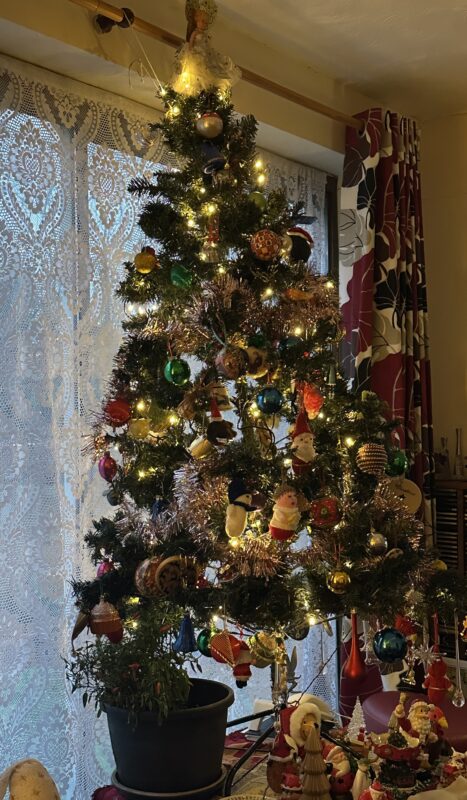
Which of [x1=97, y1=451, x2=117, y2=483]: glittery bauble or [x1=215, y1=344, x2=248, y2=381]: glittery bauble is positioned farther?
[x1=97, y1=451, x2=117, y2=483]: glittery bauble

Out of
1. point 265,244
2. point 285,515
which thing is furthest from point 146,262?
point 285,515

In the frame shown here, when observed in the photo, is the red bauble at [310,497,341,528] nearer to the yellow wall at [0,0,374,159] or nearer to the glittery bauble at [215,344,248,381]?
the glittery bauble at [215,344,248,381]

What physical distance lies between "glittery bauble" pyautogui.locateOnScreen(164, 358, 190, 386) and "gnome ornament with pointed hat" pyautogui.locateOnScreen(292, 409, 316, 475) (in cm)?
25

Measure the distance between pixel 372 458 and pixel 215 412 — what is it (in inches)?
14.2

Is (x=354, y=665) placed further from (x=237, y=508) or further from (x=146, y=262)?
(x=146, y=262)

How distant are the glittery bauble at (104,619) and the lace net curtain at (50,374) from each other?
1.44 ft

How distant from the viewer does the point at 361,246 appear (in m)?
2.95

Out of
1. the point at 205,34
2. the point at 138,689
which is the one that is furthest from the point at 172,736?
the point at 205,34

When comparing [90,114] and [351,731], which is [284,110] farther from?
[351,731]

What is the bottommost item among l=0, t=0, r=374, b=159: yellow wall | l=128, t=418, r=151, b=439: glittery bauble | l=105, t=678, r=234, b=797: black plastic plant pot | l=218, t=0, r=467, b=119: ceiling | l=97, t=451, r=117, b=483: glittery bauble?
l=105, t=678, r=234, b=797: black plastic plant pot

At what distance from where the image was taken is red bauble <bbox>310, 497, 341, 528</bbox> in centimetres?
169

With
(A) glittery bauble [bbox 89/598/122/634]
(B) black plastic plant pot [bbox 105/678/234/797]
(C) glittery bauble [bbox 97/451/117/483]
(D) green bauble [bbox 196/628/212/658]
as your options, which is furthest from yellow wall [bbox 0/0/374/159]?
(B) black plastic plant pot [bbox 105/678/234/797]

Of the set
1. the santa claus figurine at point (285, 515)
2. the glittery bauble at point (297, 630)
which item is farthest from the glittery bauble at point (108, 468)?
the glittery bauble at point (297, 630)

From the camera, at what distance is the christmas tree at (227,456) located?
1.67 m
